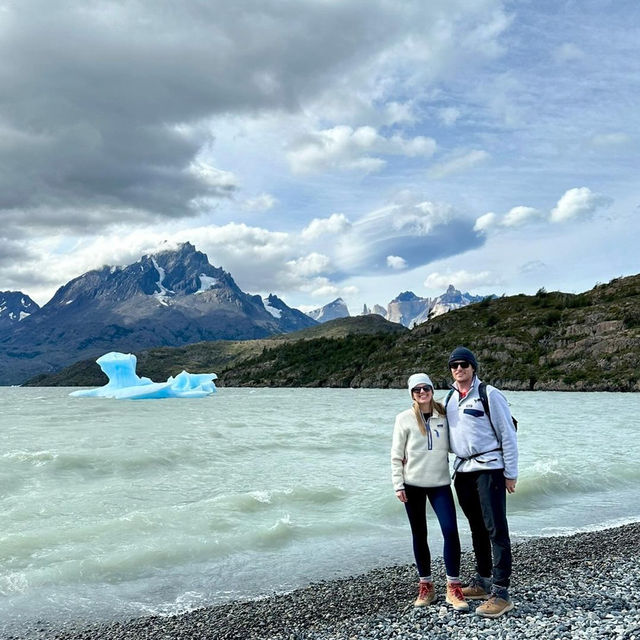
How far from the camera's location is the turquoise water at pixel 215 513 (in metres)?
11.9

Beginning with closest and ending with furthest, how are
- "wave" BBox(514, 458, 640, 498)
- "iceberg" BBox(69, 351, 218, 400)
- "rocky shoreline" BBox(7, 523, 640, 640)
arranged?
"rocky shoreline" BBox(7, 523, 640, 640), "wave" BBox(514, 458, 640, 498), "iceberg" BBox(69, 351, 218, 400)

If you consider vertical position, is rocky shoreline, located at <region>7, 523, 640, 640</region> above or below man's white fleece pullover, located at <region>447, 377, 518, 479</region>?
below

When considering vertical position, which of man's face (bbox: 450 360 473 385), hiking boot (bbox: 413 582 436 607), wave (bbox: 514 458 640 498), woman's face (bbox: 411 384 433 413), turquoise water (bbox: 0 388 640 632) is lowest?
wave (bbox: 514 458 640 498)

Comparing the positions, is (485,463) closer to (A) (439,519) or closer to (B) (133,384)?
(A) (439,519)

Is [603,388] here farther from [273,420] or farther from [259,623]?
[259,623]

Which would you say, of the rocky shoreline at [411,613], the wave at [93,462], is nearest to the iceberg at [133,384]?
the wave at [93,462]

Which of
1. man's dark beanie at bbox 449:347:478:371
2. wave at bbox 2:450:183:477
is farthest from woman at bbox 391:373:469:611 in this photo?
wave at bbox 2:450:183:477

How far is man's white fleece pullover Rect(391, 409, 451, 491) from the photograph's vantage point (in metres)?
8.09

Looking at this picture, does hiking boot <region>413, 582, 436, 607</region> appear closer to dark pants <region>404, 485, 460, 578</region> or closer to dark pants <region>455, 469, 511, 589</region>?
dark pants <region>404, 485, 460, 578</region>

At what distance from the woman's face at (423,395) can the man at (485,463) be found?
31cm

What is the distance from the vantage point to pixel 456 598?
8289 mm

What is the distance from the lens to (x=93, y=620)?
995 cm

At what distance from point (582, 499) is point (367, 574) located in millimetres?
11471

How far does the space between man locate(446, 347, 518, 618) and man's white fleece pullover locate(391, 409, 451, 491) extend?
0.16 m
